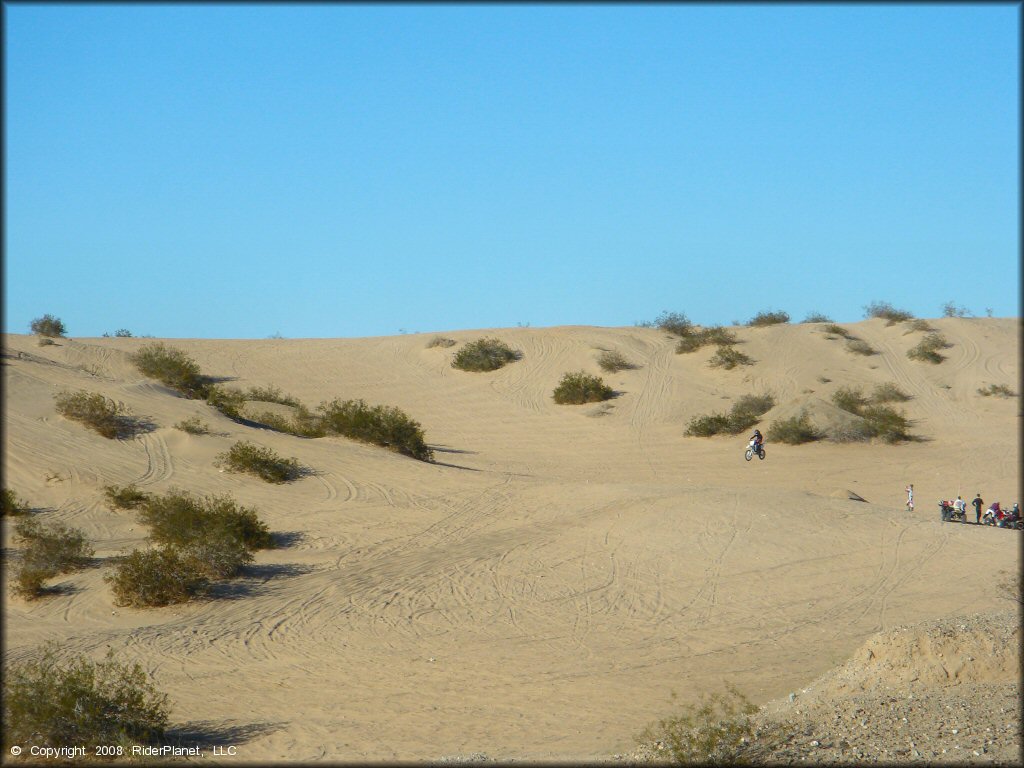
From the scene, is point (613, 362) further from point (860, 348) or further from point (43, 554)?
point (43, 554)

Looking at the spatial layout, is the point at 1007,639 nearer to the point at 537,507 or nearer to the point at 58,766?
the point at 58,766

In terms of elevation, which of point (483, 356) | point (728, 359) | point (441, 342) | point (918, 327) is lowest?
point (728, 359)

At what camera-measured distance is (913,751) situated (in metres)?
8.16

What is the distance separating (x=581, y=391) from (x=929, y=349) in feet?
64.4

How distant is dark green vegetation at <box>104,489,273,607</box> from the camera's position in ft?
50.1

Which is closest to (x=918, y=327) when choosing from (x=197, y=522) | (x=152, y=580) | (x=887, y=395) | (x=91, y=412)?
(x=887, y=395)

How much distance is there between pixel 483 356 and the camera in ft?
161

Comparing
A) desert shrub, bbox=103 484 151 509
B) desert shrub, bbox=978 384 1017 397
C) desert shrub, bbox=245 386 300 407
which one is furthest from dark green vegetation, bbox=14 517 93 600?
desert shrub, bbox=978 384 1017 397

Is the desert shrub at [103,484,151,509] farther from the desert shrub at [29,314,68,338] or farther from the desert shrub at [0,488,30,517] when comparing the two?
the desert shrub at [29,314,68,338]

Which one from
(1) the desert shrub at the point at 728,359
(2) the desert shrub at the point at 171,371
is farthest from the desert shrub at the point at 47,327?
(1) the desert shrub at the point at 728,359

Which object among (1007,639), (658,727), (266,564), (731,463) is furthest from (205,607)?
(731,463)

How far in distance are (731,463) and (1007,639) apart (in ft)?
A: 79.0

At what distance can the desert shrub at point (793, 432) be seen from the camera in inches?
1419

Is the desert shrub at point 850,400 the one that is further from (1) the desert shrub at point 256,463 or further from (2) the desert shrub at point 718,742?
(2) the desert shrub at point 718,742
